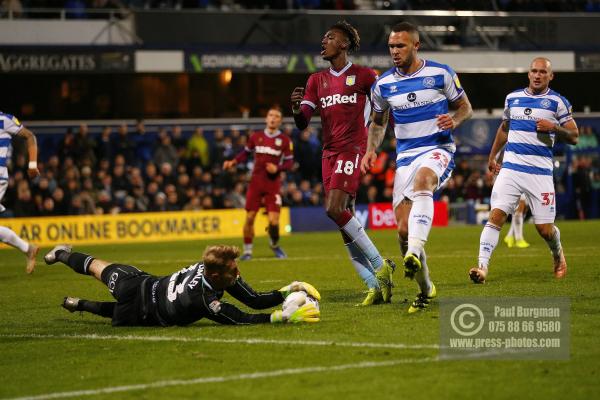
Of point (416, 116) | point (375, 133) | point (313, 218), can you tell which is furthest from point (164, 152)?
point (416, 116)

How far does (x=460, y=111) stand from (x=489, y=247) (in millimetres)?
2406

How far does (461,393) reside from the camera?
6402 millimetres

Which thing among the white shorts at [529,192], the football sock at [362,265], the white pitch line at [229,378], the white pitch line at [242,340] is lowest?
the white pitch line at [229,378]

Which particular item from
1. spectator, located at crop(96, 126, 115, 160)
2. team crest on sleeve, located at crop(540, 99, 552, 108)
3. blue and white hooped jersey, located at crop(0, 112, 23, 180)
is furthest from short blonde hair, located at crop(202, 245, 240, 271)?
spectator, located at crop(96, 126, 115, 160)

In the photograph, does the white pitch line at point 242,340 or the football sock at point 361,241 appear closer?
the white pitch line at point 242,340

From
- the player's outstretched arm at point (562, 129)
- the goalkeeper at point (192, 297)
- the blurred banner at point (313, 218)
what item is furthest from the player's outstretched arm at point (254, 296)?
the blurred banner at point (313, 218)

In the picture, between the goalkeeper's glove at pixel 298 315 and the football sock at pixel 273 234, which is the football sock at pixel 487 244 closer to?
the goalkeeper's glove at pixel 298 315

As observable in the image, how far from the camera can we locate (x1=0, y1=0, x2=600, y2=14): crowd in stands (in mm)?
29422

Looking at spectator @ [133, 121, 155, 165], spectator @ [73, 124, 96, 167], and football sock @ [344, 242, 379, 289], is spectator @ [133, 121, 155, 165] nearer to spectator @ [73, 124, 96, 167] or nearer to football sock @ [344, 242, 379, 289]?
spectator @ [73, 124, 96, 167]

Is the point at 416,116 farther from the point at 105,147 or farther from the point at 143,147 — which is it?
the point at 143,147

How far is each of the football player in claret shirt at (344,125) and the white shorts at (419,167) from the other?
66 centimetres

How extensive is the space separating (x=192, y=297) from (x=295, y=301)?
907mm

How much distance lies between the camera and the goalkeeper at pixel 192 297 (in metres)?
9.20

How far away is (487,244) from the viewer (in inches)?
492
